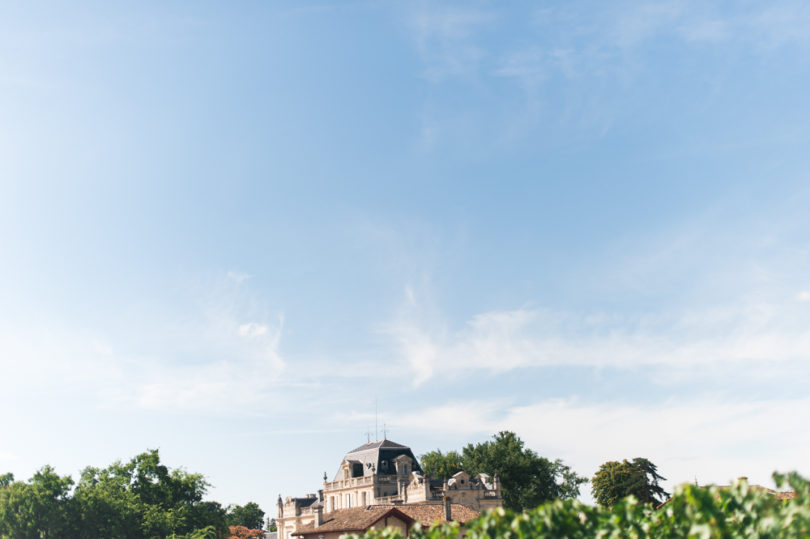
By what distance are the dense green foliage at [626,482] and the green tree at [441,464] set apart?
2722 cm

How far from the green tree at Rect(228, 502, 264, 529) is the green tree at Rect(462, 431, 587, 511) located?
216ft

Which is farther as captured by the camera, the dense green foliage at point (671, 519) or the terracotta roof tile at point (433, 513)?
the terracotta roof tile at point (433, 513)

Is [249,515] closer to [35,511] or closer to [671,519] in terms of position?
[35,511]

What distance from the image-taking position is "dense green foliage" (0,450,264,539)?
4969 cm

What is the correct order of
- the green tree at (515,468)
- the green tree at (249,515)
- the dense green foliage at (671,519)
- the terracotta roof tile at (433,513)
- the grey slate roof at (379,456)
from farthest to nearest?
the green tree at (249,515) < the green tree at (515,468) < the grey slate roof at (379,456) < the terracotta roof tile at (433,513) < the dense green foliage at (671,519)

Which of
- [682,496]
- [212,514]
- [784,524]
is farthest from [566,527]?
[212,514]

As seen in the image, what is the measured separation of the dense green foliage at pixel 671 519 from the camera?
31.9 ft

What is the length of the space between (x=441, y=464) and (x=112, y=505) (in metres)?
73.6

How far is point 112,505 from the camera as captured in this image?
53875 millimetres

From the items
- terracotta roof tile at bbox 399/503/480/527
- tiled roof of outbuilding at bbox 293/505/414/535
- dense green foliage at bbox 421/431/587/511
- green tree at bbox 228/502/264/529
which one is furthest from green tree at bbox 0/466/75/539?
green tree at bbox 228/502/264/529

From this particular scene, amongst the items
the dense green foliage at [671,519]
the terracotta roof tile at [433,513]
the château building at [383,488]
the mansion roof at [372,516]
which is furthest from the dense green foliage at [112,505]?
the dense green foliage at [671,519]

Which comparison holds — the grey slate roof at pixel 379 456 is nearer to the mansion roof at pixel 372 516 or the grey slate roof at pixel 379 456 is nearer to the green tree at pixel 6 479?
the mansion roof at pixel 372 516

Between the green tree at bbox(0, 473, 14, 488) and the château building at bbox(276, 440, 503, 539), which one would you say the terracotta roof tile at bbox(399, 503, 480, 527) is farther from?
the green tree at bbox(0, 473, 14, 488)

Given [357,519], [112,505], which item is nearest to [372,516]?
[357,519]
